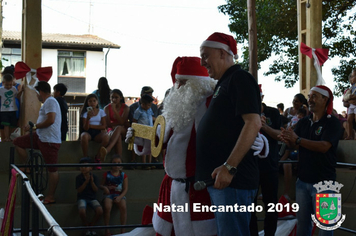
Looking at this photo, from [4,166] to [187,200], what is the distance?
5.13 m

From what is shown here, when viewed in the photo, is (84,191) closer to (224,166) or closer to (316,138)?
(316,138)

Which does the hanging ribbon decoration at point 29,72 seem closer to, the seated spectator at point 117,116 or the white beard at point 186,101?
the seated spectator at point 117,116

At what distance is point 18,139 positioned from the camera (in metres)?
6.86

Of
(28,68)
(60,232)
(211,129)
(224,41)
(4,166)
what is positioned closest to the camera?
(60,232)

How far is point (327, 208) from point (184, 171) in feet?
5.48

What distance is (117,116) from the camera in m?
7.50

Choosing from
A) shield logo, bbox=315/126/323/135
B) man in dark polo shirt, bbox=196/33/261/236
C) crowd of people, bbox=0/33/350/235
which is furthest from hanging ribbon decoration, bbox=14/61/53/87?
man in dark polo shirt, bbox=196/33/261/236

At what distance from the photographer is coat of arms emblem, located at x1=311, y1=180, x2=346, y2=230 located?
3996 mm

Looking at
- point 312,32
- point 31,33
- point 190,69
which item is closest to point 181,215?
point 190,69

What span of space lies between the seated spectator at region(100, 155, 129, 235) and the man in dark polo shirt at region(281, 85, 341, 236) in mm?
3156

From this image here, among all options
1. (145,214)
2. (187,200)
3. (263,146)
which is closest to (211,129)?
(263,146)

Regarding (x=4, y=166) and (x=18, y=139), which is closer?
(x=18, y=139)

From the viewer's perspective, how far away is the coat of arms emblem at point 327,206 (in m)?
4.00

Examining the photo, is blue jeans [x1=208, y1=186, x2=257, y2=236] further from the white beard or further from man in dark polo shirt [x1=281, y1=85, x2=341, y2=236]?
man in dark polo shirt [x1=281, y1=85, x2=341, y2=236]
